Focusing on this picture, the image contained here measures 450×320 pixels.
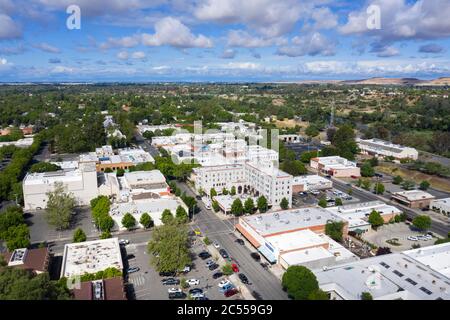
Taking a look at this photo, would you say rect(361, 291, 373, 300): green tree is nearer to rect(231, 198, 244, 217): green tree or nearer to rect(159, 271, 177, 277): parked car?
rect(159, 271, 177, 277): parked car

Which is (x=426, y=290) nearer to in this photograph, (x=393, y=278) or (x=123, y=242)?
(x=393, y=278)

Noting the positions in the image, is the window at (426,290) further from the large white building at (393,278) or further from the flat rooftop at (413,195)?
the flat rooftop at (413,195)

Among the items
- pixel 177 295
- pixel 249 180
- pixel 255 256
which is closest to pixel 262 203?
pixel 249 180

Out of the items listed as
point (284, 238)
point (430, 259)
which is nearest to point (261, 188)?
point (284, 238)

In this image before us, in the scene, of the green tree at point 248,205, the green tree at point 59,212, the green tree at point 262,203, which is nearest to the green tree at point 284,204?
the green tree at point 262,203

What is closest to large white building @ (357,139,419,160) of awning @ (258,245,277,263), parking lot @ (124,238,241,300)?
awning @ (258,245,277,263)
